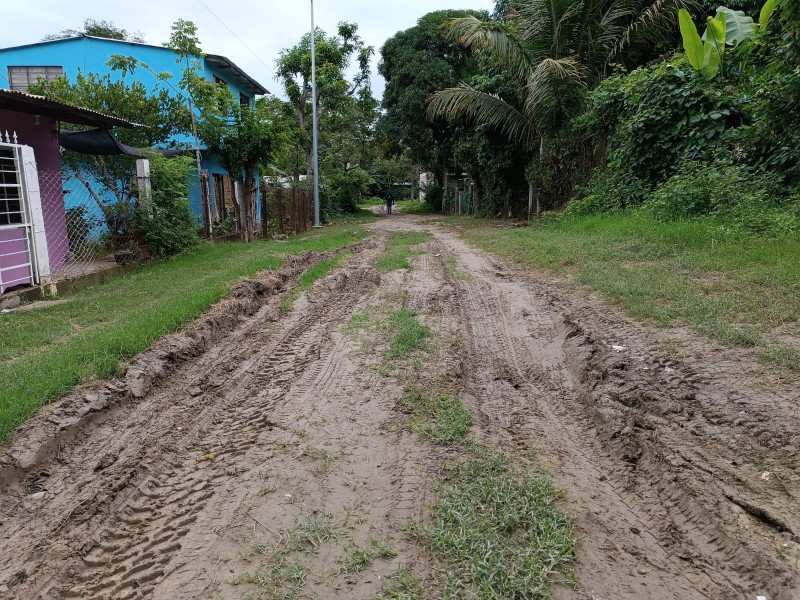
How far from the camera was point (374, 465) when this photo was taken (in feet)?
11.5

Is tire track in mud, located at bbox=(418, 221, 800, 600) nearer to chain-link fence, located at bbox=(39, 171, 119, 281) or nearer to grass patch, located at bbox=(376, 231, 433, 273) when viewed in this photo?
grass patch, located at bbox=(376, 231, 433, 273)

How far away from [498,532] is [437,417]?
135 centimetres

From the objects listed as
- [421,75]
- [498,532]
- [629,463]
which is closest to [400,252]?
[629,463]

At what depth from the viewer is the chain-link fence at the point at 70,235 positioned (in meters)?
10.4

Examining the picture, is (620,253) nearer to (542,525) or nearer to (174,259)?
(542,525)

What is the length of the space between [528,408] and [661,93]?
10.7m

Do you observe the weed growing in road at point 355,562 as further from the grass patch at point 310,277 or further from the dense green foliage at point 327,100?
the dense green foliage at point 327,100

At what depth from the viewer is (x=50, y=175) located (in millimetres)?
10547

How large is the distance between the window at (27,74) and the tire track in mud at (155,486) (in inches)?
745

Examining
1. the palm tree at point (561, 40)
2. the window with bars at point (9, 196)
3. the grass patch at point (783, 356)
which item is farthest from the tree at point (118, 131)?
the grass patch at point (783, 356)

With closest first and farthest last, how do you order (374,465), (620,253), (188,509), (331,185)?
(188,509) → (374,465) → (620,253) → (331,185)

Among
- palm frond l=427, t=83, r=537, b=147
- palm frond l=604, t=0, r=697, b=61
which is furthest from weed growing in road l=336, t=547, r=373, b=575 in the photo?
palm frond l=427, t=83, r=537, b=147

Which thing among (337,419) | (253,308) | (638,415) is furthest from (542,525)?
(253,308)

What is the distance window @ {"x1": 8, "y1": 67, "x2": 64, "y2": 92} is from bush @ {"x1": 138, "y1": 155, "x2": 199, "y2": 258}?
9.71 meters
